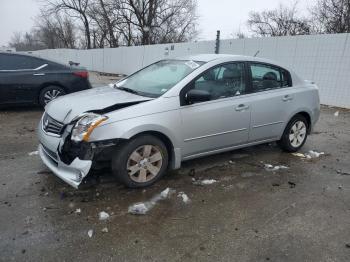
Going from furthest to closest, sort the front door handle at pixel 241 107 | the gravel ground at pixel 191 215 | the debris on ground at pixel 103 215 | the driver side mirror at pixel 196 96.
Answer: the front door handle at pixel 241 107 < the driver side mirror at pixel 196 96 < the debris on ground at pixel 103 215 < the gravel ground at pixel 191 215

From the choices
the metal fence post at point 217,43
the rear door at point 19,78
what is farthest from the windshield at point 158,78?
the metal fence post at point 217,43

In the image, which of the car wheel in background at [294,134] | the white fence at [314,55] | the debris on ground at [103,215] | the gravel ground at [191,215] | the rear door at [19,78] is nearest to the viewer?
the gravel ground at [191,215]

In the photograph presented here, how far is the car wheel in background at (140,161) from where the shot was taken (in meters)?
3.94

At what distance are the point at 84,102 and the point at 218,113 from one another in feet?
5.72

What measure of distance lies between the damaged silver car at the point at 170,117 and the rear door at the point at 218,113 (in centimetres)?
1

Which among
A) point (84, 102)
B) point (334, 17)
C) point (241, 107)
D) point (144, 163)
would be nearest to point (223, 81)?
point (241, 107)

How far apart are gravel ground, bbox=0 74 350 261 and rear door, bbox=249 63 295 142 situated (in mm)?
507

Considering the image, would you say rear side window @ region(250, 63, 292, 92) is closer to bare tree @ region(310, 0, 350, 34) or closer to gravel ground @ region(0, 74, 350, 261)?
gravel ground @ region(0, 74, 350, 261)

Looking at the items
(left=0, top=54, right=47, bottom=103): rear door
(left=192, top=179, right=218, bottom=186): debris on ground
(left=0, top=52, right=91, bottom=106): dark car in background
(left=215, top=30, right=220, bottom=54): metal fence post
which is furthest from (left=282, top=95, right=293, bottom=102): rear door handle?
(left=215, top=30, right=220, bottom=54): metal fence post

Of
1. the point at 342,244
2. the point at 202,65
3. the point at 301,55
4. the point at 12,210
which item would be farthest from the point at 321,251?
the point at 301,55

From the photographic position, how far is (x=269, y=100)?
521 centimetres

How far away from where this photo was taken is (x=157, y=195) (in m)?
4.06

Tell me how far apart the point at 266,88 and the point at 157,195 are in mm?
2460

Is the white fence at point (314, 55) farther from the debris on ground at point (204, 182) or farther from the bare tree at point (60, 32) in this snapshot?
the bare tree at point (60, 32)
